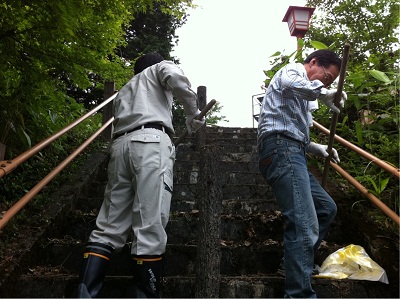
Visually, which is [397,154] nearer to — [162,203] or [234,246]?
[234,246]

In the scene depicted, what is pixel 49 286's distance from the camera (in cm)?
273

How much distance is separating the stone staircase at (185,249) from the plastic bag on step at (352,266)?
64mm

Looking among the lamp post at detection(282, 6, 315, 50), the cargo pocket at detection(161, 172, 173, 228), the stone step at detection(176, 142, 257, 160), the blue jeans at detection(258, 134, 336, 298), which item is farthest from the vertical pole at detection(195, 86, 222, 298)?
the lamp post at detection(282, 6, 315, 50)

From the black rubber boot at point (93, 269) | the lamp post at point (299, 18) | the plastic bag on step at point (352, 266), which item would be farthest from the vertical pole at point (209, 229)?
the lamp post at point (299, 18)

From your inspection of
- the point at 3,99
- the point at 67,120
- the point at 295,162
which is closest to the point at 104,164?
the point at 67,120

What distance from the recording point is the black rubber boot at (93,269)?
2330mm

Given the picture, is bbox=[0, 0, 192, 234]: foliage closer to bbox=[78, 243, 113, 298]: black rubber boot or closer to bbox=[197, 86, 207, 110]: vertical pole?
bbox=[78, 243, 113, 298]: black rubber boot

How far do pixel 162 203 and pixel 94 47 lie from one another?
195cm

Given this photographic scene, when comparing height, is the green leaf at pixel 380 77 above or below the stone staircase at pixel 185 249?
above

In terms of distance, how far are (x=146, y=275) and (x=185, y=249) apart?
32.9 inches

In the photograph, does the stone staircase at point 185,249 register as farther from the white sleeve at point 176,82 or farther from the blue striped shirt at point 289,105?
the blue striped shirt at point 289,105

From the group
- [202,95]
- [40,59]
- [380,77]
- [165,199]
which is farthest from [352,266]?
[202,95]

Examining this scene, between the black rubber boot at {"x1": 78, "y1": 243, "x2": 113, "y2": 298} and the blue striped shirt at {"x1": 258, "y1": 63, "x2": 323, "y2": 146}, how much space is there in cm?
128

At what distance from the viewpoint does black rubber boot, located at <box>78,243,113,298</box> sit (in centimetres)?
233
